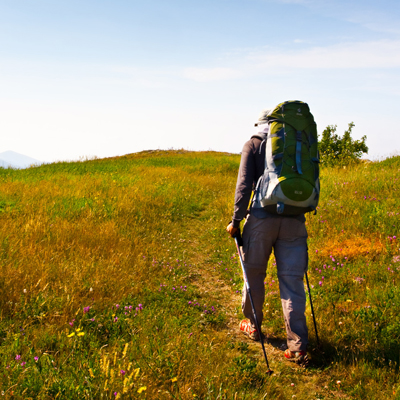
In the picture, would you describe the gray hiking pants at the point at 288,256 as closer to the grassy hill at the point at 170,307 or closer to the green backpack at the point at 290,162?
the green backpack at the point at 290,162

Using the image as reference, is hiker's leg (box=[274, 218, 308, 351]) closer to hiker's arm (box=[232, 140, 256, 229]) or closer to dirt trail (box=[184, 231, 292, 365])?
dirt trail (box=[184, 231, 292, 365])

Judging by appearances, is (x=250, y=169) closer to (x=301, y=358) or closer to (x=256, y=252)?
(x=256, y=252)

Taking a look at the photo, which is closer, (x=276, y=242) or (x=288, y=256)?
(x=288, y=256)

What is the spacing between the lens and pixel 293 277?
3.90m

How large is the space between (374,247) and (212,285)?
3.04 meters

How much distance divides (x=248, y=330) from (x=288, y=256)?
1278mm

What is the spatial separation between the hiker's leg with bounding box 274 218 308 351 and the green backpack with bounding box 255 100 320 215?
1.00ft

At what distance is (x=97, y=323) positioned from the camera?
3.98 metres

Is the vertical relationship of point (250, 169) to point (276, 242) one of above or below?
above

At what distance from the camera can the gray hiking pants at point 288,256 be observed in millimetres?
3861

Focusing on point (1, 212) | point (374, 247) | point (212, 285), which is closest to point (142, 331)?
point (212, 285)

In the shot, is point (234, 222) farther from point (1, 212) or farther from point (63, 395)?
point (1, 212)

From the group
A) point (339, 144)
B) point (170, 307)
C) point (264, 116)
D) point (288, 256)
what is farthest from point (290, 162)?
point (339, 144)

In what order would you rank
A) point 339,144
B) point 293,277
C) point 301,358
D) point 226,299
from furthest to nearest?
1. point 339,144
2. point 226,299
3. point 293,277
4. point 301,358
